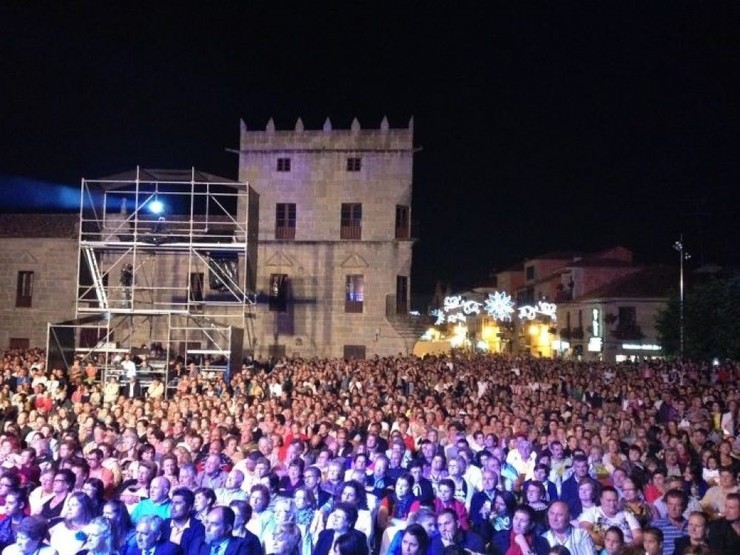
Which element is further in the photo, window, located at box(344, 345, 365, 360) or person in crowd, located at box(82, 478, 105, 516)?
window, located at box(344, 345, 365, 360)

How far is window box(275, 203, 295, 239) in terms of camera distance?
31000mm

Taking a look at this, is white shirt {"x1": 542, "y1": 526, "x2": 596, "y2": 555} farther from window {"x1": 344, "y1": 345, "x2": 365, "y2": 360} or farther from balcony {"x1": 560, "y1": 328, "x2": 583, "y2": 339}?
balcony {"x1": 560, "y1": 328, "x2": 583, "y2": 339}

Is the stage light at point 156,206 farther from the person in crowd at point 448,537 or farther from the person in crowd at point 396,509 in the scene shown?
the person in crowd at point 448,537

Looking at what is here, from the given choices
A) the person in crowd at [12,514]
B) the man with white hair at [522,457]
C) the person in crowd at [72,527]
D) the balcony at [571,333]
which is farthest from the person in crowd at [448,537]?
the balcony at [571,333]

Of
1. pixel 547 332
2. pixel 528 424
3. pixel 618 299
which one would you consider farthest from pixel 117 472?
pixel 547 332

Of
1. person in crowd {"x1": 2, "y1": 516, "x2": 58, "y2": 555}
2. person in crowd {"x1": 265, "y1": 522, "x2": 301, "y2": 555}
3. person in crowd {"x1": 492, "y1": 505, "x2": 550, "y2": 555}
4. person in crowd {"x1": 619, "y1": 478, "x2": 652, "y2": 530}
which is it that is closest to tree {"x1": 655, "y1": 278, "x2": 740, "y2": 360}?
person in crowd {"x1": 619, "y1": 478, "x2": 652, "y2": 530}

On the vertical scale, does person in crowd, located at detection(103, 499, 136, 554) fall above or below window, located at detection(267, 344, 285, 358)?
below

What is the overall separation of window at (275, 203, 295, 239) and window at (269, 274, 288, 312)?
194 cm

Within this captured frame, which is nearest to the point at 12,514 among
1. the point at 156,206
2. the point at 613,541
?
the point at 613,541

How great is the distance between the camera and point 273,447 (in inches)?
372

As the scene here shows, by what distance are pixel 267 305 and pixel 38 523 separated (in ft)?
83.3

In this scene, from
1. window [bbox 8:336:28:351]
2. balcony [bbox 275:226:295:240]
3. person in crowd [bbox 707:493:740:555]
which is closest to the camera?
person in crowd [bbox 707:493:740:555]

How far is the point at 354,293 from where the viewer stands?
99.8 ft

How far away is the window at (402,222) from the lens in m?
30.7
